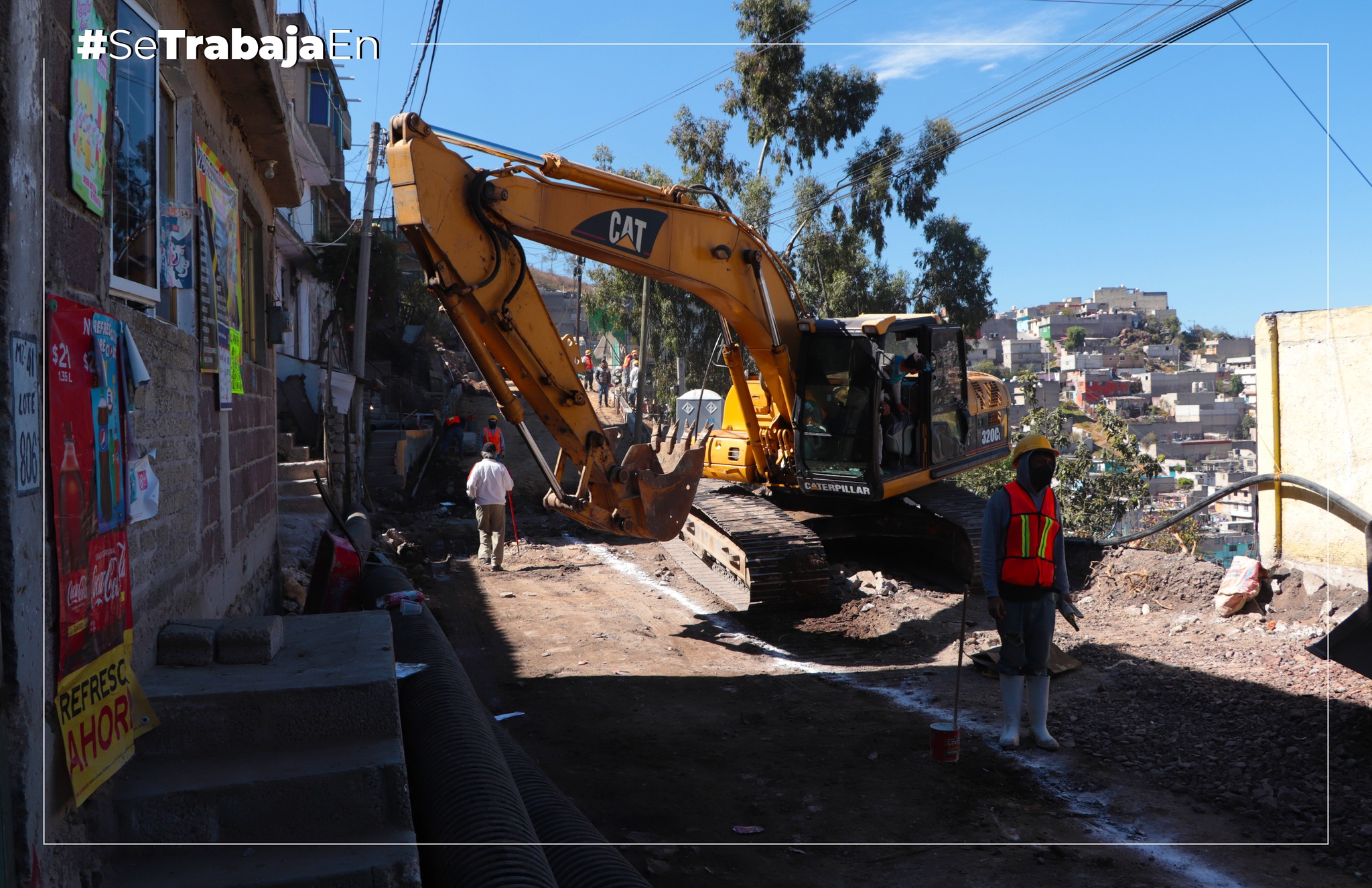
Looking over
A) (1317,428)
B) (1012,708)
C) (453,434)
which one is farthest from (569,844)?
(453,434)

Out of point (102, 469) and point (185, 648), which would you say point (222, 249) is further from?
point (102, 469)

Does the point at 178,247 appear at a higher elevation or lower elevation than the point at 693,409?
higher

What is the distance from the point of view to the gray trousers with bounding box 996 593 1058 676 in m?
6.17

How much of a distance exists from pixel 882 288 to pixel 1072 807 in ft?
89.0

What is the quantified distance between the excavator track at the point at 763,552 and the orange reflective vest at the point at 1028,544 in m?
3.80

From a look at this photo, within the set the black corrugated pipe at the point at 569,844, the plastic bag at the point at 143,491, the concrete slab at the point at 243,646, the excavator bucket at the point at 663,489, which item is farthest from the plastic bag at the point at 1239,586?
the plastic bag at the point at 143,491

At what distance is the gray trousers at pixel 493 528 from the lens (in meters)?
13.3

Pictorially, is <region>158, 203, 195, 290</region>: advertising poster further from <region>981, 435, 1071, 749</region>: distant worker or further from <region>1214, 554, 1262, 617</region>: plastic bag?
<region>1214, 554, 1262, 617</region>: plastic bag

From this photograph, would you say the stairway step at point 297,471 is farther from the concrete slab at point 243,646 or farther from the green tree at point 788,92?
the green tree at point 788,92

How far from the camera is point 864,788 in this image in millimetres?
5531

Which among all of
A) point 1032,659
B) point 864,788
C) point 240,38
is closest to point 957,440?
point 1032,659

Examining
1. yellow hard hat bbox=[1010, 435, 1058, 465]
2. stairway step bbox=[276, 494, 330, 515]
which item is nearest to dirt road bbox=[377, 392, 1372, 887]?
yellow hard hat bbox=[1010, 435, 1058, 465]

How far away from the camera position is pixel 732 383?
11.0 metres

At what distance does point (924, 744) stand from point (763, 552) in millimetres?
3854
